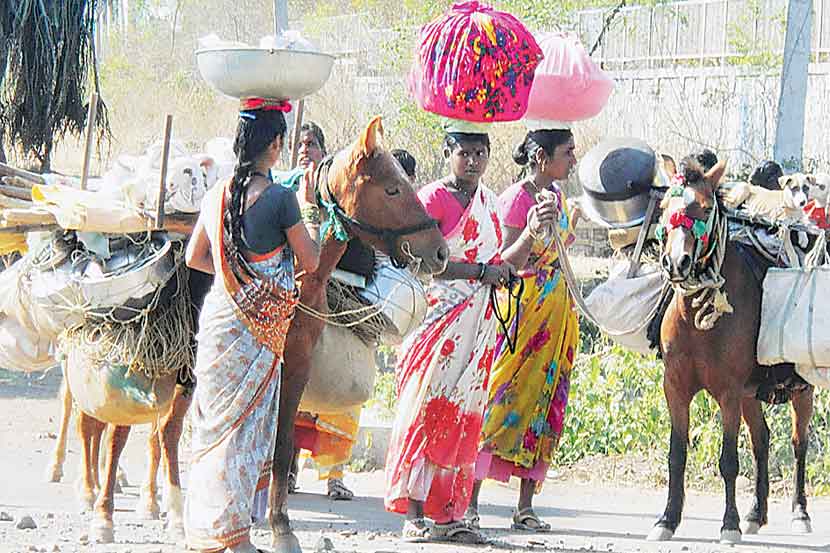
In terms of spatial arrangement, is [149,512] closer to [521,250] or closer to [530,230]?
[521,250]

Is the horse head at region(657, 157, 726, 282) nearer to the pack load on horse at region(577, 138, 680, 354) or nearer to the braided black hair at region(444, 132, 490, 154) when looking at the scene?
the pack load on horse at region(577, 138, 680, 354)

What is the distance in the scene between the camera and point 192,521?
6.03 m

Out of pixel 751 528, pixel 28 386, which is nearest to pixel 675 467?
pixel 751 528

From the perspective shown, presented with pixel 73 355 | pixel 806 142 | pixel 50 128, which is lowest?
pixel 73 355

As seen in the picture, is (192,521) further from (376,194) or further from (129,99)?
(129,99)

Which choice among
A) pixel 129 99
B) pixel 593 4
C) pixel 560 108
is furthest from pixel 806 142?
pixel 129 99

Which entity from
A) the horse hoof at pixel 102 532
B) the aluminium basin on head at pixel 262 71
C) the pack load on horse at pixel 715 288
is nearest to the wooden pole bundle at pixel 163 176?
the aluminium basin on head at pixel 262 71

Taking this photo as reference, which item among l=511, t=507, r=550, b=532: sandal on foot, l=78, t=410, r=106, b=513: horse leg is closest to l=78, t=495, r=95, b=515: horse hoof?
l=78, t=410, r=106, b=513: horse leg

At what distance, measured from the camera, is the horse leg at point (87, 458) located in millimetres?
7922

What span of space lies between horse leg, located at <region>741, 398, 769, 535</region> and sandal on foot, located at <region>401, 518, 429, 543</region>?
213cm

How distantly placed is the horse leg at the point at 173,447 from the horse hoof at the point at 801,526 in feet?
11.9

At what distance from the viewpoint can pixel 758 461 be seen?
27.7 ft

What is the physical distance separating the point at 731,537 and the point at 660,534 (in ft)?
1.24

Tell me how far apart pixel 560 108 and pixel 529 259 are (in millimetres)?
860
